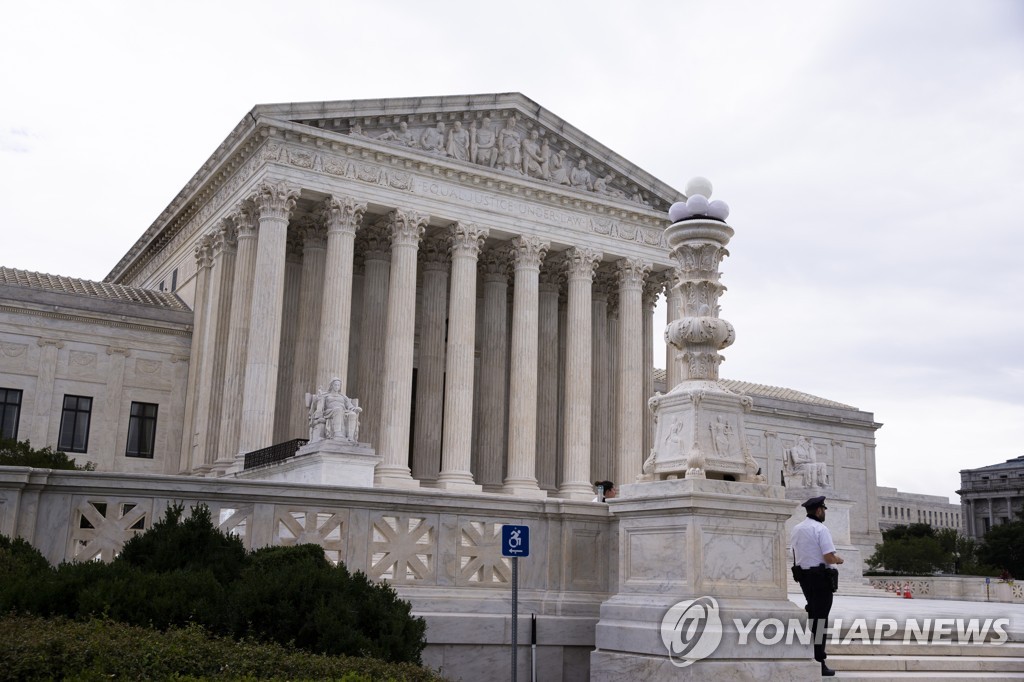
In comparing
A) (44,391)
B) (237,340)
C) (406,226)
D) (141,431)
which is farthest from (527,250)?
(44,391)

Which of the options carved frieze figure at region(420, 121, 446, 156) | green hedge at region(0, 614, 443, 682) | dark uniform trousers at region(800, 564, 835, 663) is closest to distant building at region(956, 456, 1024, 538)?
carved frieze figure at region(420, 121, 446, 156)

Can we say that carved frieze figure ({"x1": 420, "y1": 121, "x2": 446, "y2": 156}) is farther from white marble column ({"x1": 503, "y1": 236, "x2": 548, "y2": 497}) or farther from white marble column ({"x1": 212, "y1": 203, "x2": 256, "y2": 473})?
white marble column ({"x1": 212, "y1": 203, "x2": 256, "y2": 473})

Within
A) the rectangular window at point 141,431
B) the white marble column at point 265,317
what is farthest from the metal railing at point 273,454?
the rectangular window at point 141,431

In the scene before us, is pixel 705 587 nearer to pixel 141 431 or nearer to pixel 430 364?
pixel 430 364

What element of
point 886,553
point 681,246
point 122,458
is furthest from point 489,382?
point 886,553

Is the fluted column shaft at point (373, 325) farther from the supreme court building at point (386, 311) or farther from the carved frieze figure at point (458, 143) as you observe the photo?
the carved frieze figure at point (458, 143)

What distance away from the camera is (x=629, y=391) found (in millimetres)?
46125

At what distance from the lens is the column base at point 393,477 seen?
37.9 m

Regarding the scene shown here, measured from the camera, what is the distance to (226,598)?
9.26 meters

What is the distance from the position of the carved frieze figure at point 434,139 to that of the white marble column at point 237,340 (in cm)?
772

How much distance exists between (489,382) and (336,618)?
3763 centimetres

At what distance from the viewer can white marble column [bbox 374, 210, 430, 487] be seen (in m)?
38.9

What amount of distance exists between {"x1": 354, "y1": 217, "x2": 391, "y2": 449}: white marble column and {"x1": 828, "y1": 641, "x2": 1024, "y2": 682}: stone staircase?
30.3 metres

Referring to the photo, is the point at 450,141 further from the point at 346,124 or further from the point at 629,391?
the point at 629,391
